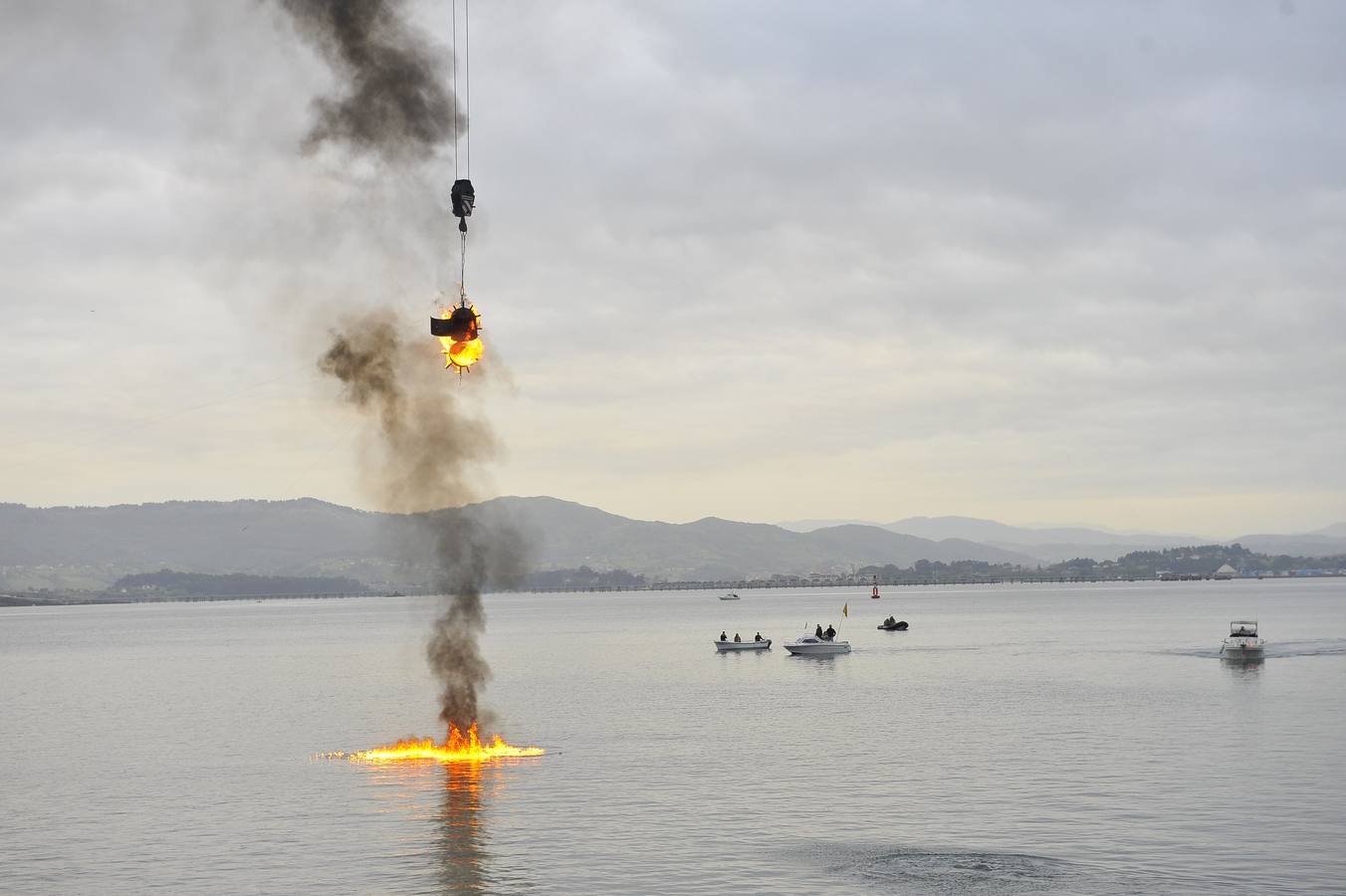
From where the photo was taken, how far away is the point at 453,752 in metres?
83.8

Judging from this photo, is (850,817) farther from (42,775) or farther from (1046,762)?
(42,775)

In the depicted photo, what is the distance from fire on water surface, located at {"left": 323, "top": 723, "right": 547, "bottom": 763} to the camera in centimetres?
8256

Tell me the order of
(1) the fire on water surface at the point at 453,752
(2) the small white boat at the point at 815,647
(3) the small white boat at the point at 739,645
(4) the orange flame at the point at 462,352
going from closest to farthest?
(4) the orange flame at the point at 462,352 < (1) the fire on water surface at the point at 453,752 < (2) the small white boat at the point at 815,647 < (3) the small white boat at the point at 739,645

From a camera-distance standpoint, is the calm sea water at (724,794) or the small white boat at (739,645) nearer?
the calm sea water at (724,794)

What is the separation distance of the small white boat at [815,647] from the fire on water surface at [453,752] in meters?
92.4

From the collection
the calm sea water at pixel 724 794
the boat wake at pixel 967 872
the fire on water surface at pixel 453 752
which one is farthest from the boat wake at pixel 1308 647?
the boat wake at pixel 967 872

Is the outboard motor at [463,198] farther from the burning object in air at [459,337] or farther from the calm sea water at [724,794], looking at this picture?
the calm sea water at [724,794]

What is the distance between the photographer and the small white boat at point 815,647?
177 meters

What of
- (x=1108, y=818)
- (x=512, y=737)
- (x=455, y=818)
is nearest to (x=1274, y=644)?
(x=512, y=737)

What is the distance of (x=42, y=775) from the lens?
3265 inches

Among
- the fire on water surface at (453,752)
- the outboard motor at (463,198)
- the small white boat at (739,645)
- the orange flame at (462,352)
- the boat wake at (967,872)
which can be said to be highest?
the outboard motor at (463,198)

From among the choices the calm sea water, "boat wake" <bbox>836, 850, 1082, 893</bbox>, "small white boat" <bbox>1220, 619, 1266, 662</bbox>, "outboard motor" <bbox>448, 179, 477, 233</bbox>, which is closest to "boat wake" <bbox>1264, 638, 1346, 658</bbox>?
"small white boat" <bbox>1220, 619, 1266, 662</bbox>

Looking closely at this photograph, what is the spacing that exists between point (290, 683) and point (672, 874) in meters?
114

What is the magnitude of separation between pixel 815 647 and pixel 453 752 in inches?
3911
